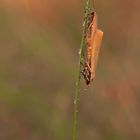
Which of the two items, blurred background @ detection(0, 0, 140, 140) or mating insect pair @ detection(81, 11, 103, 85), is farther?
blurred background @ detection(0, 0, 140, 140)

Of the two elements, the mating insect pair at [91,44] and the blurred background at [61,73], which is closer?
the mating insect pair at [91,44]

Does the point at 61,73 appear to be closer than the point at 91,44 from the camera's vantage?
No

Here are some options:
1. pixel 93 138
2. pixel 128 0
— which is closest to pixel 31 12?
pixel 128 0

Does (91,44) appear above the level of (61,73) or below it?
below

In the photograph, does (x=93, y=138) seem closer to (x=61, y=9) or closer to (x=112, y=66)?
(x=112, y=66)
